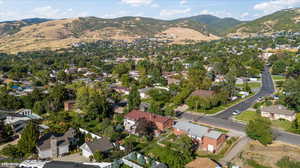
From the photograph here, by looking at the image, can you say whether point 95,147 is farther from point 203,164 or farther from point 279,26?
A: point 279,26

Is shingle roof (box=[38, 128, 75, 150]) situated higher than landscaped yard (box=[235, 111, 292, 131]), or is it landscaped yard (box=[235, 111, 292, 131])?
landscaped yard (box=[235, 111, 292, 131])

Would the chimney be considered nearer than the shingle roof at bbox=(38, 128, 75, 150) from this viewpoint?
Yes

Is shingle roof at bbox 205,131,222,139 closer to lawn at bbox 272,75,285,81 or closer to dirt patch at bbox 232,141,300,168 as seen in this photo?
dirt patch at bbox 232,141,300,168

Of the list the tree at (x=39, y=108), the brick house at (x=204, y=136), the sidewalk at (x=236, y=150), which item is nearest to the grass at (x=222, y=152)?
the sidewalk at (x=236, y=150)

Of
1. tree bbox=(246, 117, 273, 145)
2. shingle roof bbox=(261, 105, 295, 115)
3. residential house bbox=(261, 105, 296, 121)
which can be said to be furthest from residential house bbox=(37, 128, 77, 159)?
shingle roof bbox=(261, 105, 295, 115)

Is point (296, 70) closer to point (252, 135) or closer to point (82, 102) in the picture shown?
point (252, 135)

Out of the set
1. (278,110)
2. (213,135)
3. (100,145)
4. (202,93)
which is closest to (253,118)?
(278,110)
